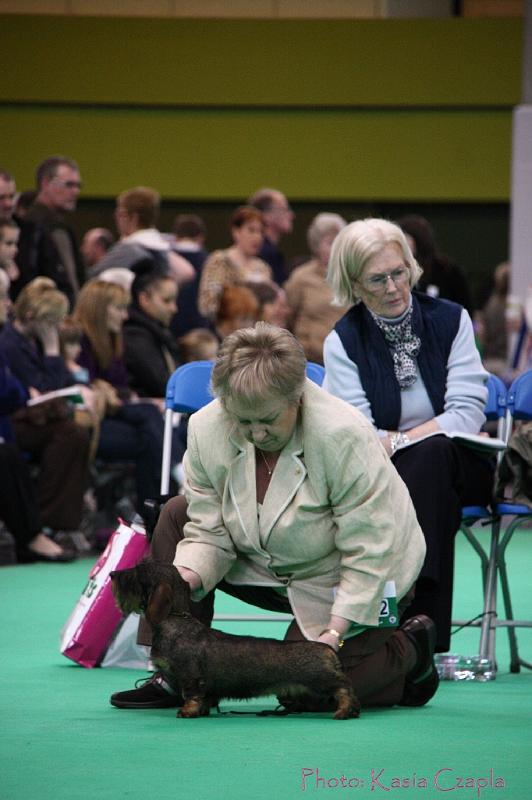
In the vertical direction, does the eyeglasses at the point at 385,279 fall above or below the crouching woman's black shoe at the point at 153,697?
above

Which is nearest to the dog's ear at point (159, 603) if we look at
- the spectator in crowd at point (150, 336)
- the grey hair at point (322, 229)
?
the spectator in crowd at point (150, 336)

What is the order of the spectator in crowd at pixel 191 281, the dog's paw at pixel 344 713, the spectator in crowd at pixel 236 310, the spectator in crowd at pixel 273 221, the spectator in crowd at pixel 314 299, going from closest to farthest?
the dog's paw at pixel 344 713 → the spectator in crowd at pixel 236 310 → the spectator in crowd at pixel 314 299 → the spectator in crowd at pixel 191 281 → the spectator in crowd at pixel 273 221

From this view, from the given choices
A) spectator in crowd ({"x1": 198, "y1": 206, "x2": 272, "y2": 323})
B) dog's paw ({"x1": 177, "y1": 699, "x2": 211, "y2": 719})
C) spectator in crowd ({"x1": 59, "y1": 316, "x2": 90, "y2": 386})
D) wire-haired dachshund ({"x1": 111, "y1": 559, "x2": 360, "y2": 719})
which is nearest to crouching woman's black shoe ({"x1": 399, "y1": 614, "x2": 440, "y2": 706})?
wire-haired dachshund ({"x1": 111, "y1": 559, "x2": 360, "y2": 719})

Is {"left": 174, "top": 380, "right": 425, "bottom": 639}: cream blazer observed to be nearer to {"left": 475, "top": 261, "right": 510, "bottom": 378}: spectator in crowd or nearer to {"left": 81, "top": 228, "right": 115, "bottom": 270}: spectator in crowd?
{"left": 81, "top": 228, "right": 115, "bottom": 270}: spectator in crowd

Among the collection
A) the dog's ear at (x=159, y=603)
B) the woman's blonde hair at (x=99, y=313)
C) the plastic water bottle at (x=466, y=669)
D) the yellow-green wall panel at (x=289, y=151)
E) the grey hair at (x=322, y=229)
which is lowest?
the plastic water bottle at (x=466, y=669)

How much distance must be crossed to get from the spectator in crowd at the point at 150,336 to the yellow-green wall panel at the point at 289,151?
8.86m

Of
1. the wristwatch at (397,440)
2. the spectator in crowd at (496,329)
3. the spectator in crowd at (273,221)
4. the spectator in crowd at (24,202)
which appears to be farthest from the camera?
the spectator in crowd at (496,329)

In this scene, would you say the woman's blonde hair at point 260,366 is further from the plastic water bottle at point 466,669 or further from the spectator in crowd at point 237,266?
the spectator in crowd at point 237,266

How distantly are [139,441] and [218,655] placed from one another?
4738 millimetres

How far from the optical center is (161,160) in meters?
17.3

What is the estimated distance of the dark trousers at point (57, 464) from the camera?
25.4 feet

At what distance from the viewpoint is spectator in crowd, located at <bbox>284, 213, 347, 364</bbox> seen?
30.3 feet

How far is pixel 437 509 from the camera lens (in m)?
4.21

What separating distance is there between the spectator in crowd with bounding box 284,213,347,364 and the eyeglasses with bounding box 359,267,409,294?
463 cm
